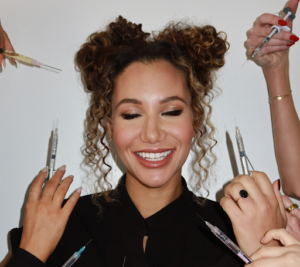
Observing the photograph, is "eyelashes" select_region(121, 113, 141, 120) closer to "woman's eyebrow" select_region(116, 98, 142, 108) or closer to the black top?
"woman's eyebrow" select_region(116, 98, 142, 108)

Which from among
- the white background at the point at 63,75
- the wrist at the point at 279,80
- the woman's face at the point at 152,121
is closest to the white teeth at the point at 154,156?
the woman's face at the point at 152,121

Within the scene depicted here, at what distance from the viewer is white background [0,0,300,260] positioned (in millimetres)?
1489

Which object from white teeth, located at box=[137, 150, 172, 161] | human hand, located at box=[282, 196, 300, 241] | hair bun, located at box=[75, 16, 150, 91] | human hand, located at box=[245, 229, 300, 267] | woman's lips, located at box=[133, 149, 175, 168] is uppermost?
hair bun, located at box=[75, 16, 150, 91]

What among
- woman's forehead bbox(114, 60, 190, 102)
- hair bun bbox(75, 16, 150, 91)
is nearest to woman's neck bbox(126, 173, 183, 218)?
woman's forehead bbox(114, 60, 190, 102)

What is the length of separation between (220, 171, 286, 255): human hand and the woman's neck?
28cm

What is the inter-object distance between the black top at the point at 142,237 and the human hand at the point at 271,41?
0.64 m

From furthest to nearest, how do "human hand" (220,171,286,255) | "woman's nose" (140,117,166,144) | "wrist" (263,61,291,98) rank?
"wrist" (263,61,291,98) → "woman's nose" (140,117,166,144) → "human hand" (220,171,286,255)

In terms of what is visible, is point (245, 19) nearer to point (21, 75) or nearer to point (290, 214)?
point (290, 214)

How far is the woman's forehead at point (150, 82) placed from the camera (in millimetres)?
1193

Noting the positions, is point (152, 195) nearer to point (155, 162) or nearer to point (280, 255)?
point (155, 162)

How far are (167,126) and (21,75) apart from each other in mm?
742

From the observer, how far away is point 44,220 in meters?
1.14

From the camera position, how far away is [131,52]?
1.29 metres

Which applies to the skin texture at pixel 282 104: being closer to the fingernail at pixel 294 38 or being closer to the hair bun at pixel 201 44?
the fingernail at pixel 294 38
